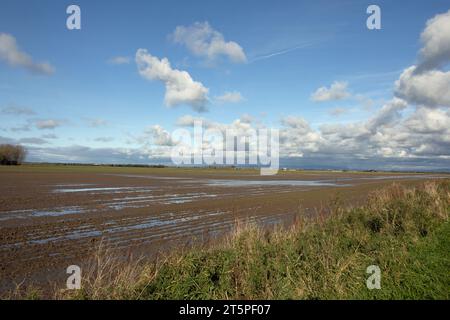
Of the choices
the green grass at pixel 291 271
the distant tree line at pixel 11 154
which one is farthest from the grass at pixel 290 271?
the distant tree line at pixel 11 154

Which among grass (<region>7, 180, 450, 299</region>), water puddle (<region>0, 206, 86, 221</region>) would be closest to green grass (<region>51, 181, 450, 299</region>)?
grass (<region>7, 180, 450, 299</region>)

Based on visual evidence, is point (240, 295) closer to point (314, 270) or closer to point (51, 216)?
point (314, 270)

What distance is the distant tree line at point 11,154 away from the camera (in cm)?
12019

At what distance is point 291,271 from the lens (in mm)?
7359

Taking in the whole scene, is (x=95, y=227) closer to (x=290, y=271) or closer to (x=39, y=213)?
(x=39, y=213)

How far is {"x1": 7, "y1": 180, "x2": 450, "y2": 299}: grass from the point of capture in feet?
20.9

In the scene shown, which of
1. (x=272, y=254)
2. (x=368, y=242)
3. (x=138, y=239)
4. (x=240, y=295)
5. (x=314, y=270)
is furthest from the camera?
(x=138, y=239)

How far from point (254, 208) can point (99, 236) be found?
34.8ft

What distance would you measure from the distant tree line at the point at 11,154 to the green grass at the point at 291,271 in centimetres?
13371

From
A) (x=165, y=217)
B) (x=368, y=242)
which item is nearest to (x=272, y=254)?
(x=368, y=242)

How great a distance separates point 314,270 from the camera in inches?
294

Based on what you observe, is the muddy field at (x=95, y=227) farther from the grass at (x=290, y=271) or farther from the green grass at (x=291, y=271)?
the green grass at (x=291, y=271)

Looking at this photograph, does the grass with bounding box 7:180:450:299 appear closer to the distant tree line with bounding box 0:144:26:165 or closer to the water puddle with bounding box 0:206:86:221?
the water puddle with bounding box 0:206:86:221
